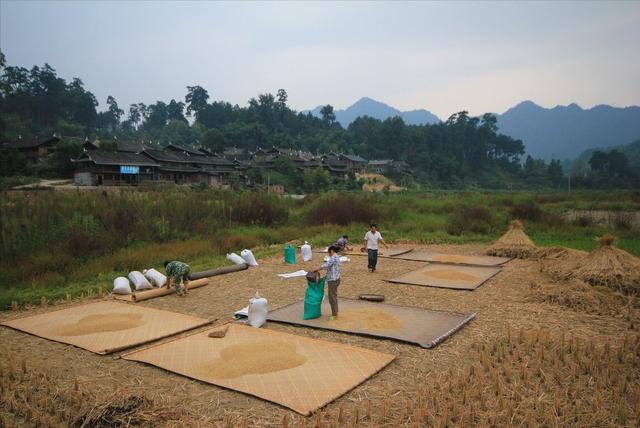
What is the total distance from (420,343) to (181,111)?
84804mm

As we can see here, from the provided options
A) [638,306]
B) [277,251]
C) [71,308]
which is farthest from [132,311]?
[638,306]

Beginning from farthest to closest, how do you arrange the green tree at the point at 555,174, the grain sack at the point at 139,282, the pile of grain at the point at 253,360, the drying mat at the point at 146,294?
1. the green tree at the point at 555,174
2. the grain sack at the point at 139,282
3. the drying mat at the point at 146,294
4. the pile of grain at the point at 253,360

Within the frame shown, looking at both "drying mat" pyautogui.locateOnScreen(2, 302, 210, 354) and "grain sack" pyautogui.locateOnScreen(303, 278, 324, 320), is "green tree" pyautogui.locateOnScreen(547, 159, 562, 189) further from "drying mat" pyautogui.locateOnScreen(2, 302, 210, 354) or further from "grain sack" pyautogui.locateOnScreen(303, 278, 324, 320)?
"drying mat" pyautogui.locateOnScreen(2, 302, 210, 354)

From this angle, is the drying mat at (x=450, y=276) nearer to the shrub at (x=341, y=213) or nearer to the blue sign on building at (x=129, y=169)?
the shrub at (x=341, y=213)

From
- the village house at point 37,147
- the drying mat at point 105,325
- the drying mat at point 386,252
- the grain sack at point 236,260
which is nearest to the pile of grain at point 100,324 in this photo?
the drying mat at point 105,325

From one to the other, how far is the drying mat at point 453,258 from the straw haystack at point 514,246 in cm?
36

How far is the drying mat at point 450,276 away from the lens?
359 inches

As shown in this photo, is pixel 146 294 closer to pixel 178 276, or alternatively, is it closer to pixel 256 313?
pixel 178 276

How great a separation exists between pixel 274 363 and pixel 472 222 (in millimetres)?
15121

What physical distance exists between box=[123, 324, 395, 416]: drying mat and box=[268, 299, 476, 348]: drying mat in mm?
660

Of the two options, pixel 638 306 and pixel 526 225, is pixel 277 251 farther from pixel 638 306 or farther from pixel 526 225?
pixel 526 225

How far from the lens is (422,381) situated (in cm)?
461

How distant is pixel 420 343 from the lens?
18.2 ft

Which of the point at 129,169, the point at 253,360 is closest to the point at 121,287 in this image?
the point at 253,360
